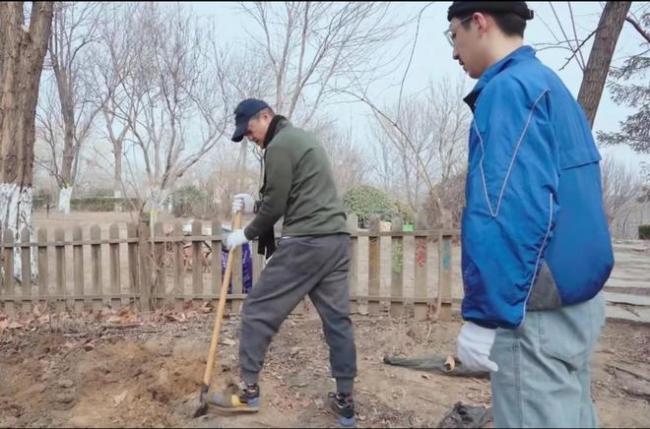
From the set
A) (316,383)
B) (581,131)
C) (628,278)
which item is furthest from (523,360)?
(628,278)

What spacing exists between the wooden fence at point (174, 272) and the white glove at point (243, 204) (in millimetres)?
2147

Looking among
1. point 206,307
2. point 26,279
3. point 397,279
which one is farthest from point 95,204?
point 397,279

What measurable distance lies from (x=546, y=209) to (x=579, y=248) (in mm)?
205

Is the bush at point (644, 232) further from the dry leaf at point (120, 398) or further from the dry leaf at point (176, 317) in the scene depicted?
the dry leaf at point (120, 398)

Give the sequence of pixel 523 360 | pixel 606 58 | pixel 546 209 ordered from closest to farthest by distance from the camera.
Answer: pixel 546 209, pixel 523 360, pixel 606 58

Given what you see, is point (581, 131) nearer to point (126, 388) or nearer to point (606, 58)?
point (606, 58)

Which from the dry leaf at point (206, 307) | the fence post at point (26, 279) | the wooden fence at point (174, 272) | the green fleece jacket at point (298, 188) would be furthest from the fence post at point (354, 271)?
the fence post at point (26, 279)

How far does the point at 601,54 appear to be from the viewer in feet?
12.1

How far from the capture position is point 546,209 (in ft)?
5.36

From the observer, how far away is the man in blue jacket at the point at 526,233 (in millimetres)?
1640

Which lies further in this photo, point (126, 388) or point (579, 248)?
point (126, 388)

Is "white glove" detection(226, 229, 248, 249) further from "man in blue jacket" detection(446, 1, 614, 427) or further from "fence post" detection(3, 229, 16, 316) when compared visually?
"fence post" detection(3, 229, 16, 316)

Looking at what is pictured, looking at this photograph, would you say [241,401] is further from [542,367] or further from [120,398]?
[542,367]

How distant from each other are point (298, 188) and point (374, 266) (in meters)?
2.97
